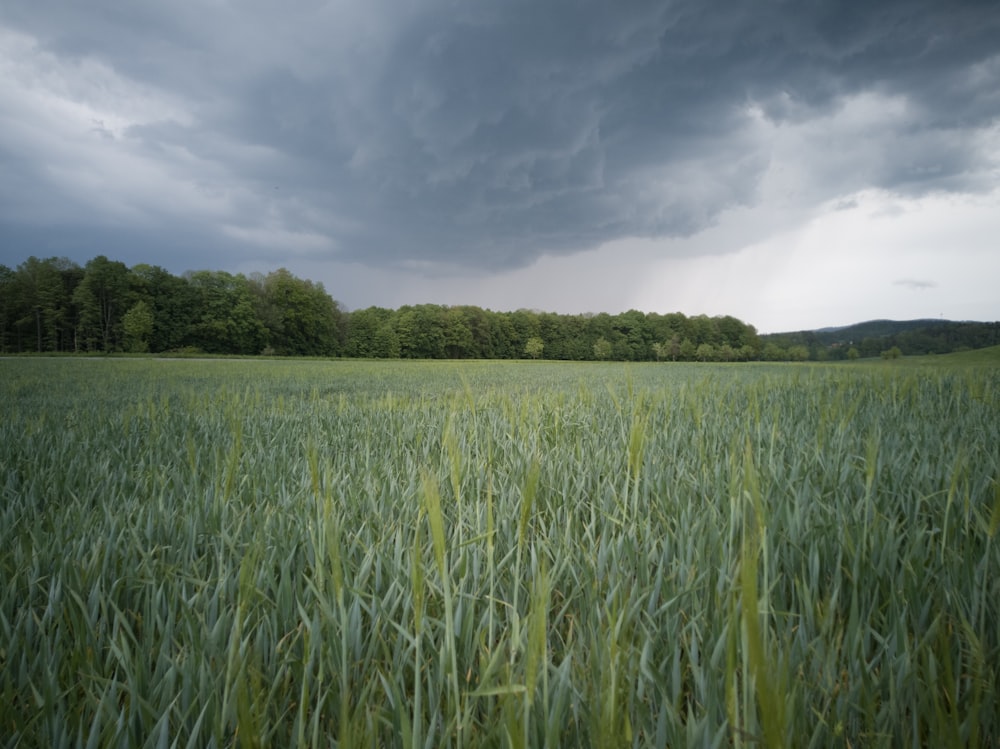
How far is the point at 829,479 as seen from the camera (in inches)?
88.0

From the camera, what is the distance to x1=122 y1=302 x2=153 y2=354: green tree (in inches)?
2443

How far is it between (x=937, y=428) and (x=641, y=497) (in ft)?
9.46

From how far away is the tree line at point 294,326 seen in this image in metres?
63.9

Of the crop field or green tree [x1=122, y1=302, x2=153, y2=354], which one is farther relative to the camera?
green tree [x1=122, y1=302, x2=153, y2=354]

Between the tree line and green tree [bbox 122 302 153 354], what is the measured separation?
0.43 ft

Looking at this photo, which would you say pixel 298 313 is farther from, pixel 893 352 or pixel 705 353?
pixel 893 352

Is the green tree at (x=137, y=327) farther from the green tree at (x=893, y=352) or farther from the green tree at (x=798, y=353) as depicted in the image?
the green tree at (x=798, y=353)

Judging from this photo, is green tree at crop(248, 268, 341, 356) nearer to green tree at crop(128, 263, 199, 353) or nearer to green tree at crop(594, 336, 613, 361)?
green tree at crop(128, 263, 199, 353)

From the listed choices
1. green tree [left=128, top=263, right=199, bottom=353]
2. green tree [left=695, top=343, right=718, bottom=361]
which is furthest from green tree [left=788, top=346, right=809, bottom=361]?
green tree [left=128, top=263, right=199, bottom=353]

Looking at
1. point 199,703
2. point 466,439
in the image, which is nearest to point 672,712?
point 199,703

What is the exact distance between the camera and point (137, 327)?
204 ft

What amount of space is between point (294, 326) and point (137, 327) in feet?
71.6

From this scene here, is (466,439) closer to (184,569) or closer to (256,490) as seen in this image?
(256,490)

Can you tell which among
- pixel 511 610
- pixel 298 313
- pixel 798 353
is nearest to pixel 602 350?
pixel 798 353
